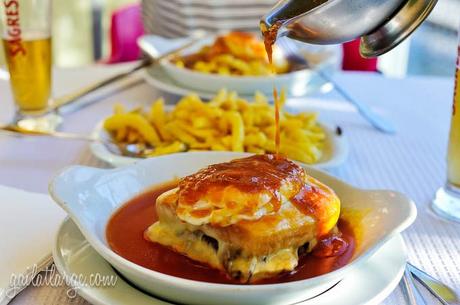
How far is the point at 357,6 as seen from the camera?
2.91 feet

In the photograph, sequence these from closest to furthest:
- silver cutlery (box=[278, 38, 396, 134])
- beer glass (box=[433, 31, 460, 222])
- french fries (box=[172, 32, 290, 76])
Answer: beer glass (box=[433, 31, 460, 222]) < silver cutlery (box=[278, 38, 396, 134]) < french fries (box=[172, 32, 290, 76])

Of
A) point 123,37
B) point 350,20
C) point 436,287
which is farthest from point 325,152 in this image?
point 123,37

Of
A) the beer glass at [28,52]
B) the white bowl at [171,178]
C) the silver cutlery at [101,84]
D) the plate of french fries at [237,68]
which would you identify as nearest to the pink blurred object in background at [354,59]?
the plate of french fries at [237,68]

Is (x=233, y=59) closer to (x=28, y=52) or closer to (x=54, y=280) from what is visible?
(x=28, y=52)

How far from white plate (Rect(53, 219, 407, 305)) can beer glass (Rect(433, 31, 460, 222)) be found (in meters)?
0.28

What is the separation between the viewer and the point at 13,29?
132 centimetres

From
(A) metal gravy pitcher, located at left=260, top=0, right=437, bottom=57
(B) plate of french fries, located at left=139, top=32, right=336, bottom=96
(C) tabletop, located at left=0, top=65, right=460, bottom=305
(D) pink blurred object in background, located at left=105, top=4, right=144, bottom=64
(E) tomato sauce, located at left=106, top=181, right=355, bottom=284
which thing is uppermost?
(A) metal gravy pitcher, located at left=260, top=0, right=437, bottom=57

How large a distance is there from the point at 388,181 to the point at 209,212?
57cm

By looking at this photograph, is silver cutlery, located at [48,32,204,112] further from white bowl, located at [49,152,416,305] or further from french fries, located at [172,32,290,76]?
white bowl, located at [49,152,416,305]

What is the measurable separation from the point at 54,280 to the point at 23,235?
4.2 inches

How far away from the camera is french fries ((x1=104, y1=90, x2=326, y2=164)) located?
3.86 feet

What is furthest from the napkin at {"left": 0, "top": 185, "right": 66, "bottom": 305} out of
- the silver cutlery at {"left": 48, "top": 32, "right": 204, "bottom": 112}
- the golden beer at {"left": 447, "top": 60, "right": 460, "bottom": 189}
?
the golden beer at {"left": 447, "top": 60, "right": 460, "bottom": 189}

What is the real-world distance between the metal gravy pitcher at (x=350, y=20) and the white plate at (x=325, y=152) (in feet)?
0.77

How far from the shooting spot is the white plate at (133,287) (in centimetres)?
68
